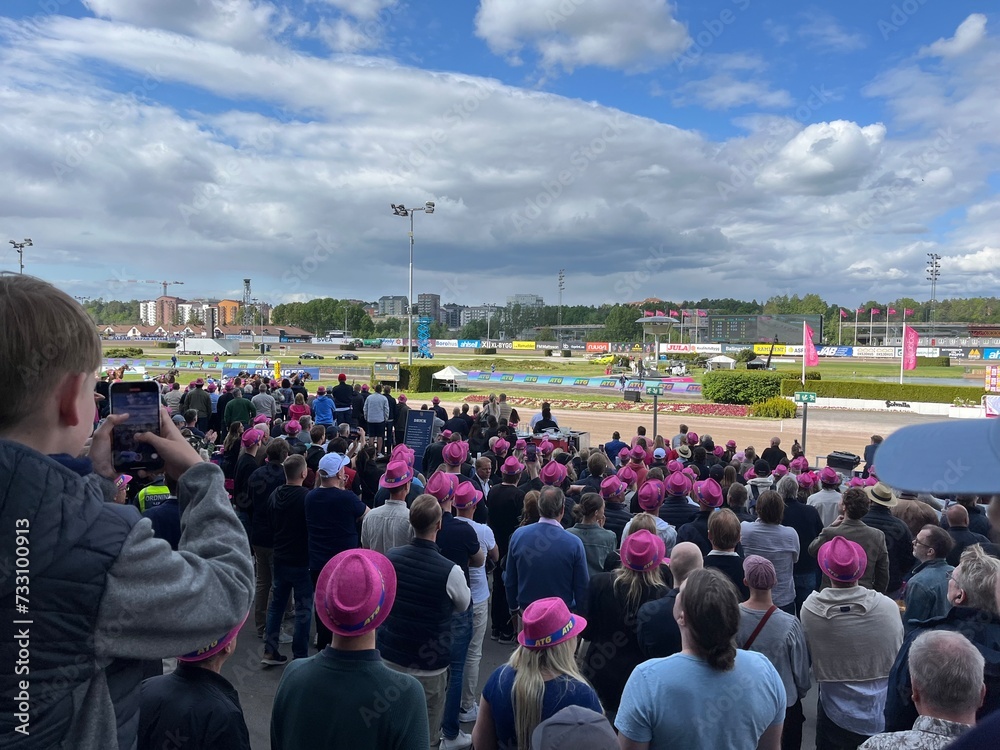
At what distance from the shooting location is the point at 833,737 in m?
4.17

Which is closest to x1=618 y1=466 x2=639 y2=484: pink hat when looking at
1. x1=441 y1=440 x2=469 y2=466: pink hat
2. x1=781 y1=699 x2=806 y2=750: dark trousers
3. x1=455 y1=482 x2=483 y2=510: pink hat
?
x1=441 y1=440 x2=469 y2=466: pink hat

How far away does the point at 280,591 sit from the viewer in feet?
20.6

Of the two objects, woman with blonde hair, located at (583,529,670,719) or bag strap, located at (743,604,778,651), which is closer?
bag strap, located at (743,604,778,651)

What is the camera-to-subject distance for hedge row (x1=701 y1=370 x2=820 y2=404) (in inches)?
1291

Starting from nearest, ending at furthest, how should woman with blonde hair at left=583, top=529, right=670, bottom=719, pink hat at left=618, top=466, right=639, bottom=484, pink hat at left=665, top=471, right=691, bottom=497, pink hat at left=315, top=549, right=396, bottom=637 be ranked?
pink hat at left=315, top=549, right=396, bottom=637, woman with blonde hair at left=583, top=529, right=670, bottom=719, pink hat at left=665, top=471, right=691, bottom=497, pink hat at left=618, top=466, right=639, bottom=484

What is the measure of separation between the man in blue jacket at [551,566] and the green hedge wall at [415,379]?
32219 mm

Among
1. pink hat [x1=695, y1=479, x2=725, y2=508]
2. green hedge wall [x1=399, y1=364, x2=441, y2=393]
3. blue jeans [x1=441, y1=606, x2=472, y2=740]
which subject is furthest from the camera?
green hedge wall [x1=399, y1=364, x2=441, y2=393]

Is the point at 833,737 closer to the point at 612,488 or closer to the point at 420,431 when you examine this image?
the point at 612,488

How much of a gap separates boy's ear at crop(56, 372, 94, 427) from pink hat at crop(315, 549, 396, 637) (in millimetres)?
1409

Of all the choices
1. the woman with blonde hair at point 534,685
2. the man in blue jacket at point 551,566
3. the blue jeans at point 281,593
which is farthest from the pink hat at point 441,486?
the woman with blonde hair at point 534,685

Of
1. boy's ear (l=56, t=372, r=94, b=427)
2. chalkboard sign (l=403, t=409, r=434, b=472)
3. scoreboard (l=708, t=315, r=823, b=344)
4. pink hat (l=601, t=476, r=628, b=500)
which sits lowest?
chalkboard sign (l=403, t=409, r=434, b=472)

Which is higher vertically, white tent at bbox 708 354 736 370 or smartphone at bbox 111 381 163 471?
smartphone at bbox 111 381 163 471

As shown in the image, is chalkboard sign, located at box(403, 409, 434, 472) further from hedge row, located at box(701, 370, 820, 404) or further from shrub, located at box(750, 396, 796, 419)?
hedge row, located at box(701, 370, 820, 404)

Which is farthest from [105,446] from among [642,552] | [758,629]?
[758,629]
